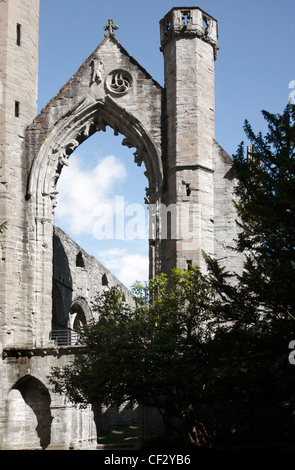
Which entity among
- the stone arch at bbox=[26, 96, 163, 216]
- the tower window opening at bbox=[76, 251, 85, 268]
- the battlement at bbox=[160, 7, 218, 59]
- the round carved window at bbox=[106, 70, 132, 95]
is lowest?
the tower window opening at bbox=[76, 251, 85, 268]

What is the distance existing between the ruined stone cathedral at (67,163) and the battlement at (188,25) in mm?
31

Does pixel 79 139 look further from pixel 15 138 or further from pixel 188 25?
pixel 188 25

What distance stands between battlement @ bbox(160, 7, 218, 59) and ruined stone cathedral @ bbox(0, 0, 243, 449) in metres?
0.03

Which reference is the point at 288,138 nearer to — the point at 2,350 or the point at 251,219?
the point at 251,219

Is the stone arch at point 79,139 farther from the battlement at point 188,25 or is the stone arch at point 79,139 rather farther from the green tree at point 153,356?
the green tree at point 153,356

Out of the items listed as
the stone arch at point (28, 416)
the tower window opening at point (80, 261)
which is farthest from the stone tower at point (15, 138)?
the tower window opening at point (80, 261)

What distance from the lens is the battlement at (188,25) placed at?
22.3 metres

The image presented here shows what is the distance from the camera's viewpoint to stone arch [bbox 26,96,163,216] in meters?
22.3

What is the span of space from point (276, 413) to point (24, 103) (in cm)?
1171

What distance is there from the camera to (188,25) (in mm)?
22312

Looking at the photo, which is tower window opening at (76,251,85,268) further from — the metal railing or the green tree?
the green tree

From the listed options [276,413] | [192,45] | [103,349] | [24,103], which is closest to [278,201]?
[103,349]

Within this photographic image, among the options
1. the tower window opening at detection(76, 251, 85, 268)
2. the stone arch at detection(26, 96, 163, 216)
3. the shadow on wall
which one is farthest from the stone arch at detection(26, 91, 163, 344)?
the tower window opening at detection(76, 251, 85, 268)

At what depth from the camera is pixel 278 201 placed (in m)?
13.8
